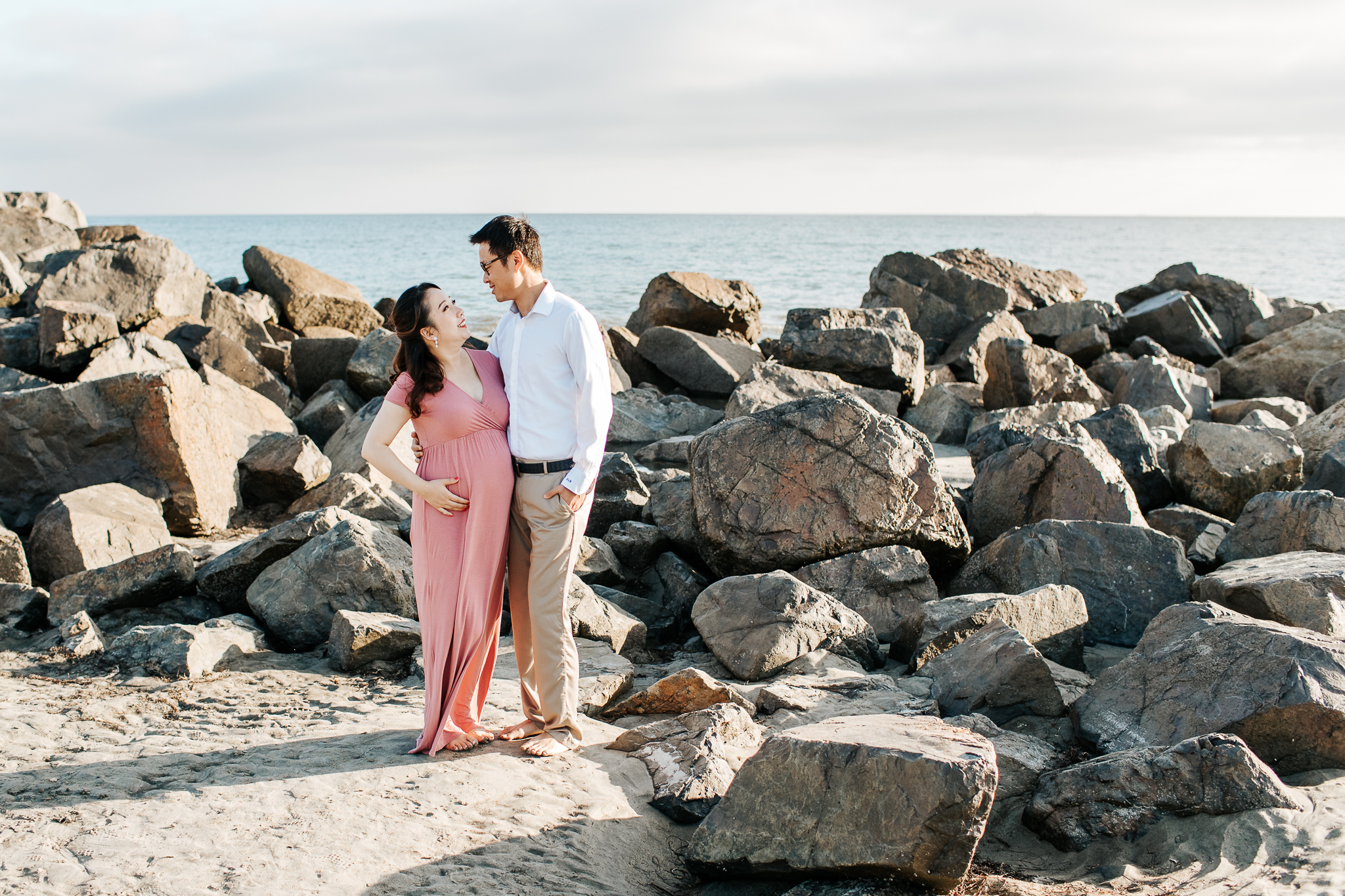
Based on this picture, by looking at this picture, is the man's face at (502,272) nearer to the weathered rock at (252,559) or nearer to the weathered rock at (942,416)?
the weathered rock at (252,559)

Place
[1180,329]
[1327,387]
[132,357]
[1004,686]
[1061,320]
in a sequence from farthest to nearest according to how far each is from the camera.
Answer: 1. [1180,329]
2. [1061,320]
3. [1327,387]
4. [132,357]
5. [1004,686]

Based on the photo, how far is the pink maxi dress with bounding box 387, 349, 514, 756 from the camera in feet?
12.8

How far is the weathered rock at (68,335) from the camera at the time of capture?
9.69 metres

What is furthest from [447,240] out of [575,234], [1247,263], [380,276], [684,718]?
[684,718]

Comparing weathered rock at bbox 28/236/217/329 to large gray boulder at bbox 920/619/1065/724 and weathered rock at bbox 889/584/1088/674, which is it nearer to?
weathered rock at bbox 889/584/1088/674

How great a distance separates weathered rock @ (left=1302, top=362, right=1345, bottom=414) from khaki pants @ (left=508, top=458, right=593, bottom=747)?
1093 centimetres

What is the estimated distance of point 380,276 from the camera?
141 feet

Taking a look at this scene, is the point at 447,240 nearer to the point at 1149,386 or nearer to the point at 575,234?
the point at 575,234

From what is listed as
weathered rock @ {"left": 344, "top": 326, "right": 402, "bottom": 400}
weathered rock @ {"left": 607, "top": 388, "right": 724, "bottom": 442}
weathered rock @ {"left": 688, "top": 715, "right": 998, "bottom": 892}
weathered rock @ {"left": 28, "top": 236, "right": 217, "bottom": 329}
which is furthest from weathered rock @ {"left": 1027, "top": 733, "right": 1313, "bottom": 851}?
weathered rock @ {"left": 28, "top": 236, "right": 217, "bottom": 329}

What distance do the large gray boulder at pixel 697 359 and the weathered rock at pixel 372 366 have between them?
315cm

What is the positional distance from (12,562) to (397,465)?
4.00 metres

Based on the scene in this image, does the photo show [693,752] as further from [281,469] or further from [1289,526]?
[281,469]

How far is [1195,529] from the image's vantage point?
730 centimetres

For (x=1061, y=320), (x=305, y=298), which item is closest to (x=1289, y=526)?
(x=1061, y=320)
